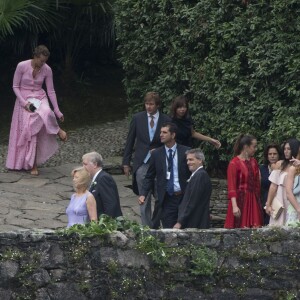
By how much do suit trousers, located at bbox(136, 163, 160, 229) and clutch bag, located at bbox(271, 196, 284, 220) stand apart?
47.6 inches

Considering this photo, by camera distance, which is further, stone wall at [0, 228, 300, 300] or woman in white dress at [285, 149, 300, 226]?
woman in white dress at [285, 149, 300, 226]

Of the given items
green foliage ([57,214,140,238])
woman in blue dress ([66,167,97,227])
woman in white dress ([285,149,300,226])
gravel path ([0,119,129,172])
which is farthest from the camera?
gravel path ([0,119,129,172])

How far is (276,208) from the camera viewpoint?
477 inches

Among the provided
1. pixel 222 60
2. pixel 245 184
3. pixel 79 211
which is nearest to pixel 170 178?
pixel 245 184

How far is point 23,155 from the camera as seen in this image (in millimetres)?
15547

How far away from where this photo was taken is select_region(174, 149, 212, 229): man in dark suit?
475 inches

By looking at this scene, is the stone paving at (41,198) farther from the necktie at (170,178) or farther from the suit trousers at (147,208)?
the necktie at (170,178)

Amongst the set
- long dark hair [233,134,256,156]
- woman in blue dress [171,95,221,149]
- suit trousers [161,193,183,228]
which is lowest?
suit trousers [161,193,183,228]

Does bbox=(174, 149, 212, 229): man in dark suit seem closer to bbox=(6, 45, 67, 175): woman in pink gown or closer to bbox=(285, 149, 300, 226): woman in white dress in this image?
bbox=(285, 149, 300, 226): woman in white dress

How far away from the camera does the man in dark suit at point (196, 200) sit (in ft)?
39.5

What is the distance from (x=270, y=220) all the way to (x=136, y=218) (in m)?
2.12

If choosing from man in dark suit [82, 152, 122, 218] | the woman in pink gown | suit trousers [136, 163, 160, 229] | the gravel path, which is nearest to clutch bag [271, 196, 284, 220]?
suit trousers [136, 163, 160, 229]

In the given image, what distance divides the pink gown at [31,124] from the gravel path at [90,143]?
39 cm

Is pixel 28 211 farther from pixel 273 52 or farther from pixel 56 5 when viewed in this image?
pixel 56 5
